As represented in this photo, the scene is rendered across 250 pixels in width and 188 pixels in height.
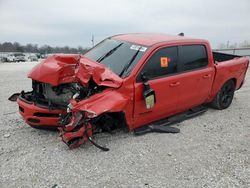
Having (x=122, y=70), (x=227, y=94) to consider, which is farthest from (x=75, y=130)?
(x=227, y=94)

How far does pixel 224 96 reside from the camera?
6000 millimetres

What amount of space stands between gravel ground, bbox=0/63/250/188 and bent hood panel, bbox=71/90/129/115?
0.69 metres

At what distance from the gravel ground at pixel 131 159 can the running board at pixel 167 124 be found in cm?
11

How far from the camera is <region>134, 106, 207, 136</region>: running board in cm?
442

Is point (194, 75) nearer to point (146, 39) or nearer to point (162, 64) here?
point (162, 64)

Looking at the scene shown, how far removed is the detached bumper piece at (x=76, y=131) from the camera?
3.72 m

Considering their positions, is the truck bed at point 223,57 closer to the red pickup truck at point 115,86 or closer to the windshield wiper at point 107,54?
the red pickup truck at point 115,86

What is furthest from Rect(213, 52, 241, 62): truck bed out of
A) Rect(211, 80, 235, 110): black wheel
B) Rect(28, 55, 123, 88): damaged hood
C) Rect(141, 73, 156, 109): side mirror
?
Rect(28, 55, 123, 88): damaged hood

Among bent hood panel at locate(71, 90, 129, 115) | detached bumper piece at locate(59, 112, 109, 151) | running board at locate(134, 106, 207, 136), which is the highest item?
bent hood panel at locate(71, 90, 129, 115)

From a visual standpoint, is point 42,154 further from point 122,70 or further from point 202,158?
point 202,158

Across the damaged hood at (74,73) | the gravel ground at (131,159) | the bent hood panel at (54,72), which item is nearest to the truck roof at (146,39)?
the damaged hood at (74,73)

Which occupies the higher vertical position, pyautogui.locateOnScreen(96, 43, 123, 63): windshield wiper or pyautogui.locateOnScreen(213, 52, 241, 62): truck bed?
pyautogui.locateOnScreen(96, 43, 123, 63): windshield wiper

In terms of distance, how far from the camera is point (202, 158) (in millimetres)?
3727

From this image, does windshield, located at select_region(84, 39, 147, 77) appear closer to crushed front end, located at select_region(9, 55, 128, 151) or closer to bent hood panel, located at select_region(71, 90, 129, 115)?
crushed front end, located at select_region(9, 55, 128, 151)
